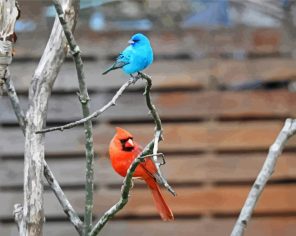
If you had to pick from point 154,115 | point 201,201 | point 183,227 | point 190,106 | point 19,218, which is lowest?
point 183,227

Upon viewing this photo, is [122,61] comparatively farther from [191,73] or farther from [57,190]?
[191,73]

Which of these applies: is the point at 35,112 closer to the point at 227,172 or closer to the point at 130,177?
the point at 130,177

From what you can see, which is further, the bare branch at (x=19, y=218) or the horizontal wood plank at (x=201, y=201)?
the horizontal wood plank at (x=201, y=201)

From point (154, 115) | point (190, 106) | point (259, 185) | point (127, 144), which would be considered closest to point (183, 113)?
point (190, 106)

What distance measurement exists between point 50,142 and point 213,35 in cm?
72

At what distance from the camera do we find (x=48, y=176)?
1.47 m

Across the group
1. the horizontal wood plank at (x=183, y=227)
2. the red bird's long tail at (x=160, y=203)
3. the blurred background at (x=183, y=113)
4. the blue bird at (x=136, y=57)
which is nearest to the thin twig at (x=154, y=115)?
the blue bird at (x=136, y=57)

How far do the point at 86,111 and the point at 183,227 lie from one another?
178 centimetres

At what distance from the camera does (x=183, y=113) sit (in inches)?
117

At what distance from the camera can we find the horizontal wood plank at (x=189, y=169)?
2945mm

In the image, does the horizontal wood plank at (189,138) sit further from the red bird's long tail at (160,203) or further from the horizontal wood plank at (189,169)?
the red bird's long tail at (160,203)

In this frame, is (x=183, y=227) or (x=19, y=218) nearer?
(x=19, y=218)

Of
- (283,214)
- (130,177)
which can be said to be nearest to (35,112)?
(130,177)

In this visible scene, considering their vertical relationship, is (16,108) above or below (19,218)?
above
